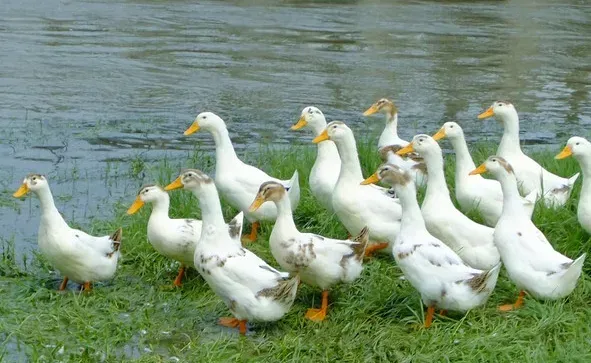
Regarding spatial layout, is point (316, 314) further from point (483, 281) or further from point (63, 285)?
point (63, 285)

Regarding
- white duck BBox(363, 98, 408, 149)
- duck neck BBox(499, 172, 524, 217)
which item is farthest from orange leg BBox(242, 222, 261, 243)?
duck neck BBox(499, 172, 524, 217)

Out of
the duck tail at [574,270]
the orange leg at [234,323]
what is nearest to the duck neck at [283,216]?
the orange leg at [234,323]

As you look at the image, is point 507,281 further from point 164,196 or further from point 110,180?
point 110,180

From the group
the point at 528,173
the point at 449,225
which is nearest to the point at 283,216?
the point at 449,225

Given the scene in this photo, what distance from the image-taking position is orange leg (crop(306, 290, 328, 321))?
638 cm

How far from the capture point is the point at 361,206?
23.6ft

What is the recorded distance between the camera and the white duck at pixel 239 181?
768 centimetres

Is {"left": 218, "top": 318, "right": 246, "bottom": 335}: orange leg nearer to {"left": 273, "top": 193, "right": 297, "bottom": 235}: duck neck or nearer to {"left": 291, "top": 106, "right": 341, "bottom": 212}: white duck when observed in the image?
{"left": 273, "top": 193, "right": 297, "bottom": 235}: duck neck

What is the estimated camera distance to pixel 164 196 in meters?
7.13

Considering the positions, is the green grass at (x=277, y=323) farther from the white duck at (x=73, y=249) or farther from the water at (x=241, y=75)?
the water at (x=241, y=75)

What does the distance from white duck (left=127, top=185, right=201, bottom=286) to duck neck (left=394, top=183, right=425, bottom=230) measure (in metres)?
1.39

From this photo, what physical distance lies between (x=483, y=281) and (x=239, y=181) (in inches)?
98.3

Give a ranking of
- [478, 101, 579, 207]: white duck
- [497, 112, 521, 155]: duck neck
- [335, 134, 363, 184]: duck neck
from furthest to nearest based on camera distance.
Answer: [497, 112, 521, 155]: duck neck
[478, 101, 579, 207]: white duck
[335, 134, 363, 184]: duck neck

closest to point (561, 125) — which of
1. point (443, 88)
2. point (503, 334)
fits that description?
point (443, 88)
